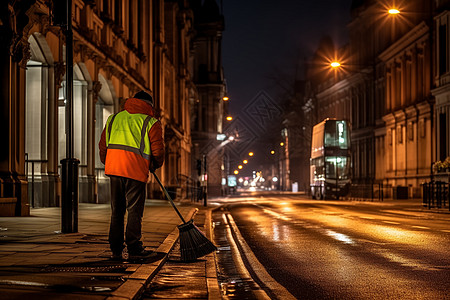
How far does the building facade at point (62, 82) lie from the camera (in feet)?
53.5

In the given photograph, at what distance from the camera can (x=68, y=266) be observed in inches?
313

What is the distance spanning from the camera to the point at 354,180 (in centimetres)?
7000

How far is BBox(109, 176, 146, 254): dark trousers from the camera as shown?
8.55 m

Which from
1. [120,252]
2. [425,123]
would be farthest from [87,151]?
[425,123]

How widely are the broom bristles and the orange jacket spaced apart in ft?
3.87

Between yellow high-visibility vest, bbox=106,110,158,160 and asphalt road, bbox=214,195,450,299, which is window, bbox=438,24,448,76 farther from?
yellow high-visibility vest, bbox=106,110,158,160

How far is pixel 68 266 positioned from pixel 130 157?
4.74ft

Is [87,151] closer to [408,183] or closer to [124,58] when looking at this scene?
[124,58]

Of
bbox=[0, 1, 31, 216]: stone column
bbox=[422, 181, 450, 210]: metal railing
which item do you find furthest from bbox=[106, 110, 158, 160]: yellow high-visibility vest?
bbox=[422, 181, 450, 210]: metal railing

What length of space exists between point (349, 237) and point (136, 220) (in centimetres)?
599

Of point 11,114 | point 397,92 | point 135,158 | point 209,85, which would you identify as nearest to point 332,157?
point 397,92

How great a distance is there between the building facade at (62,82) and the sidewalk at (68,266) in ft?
11.9

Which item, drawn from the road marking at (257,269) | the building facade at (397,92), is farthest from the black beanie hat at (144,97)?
the building facade at (397,92)

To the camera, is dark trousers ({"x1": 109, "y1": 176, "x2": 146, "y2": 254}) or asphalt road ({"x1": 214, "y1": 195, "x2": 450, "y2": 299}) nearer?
asphalt road ({"x1": 214, "y1": 195, "x2": 450, "y2": 299})
